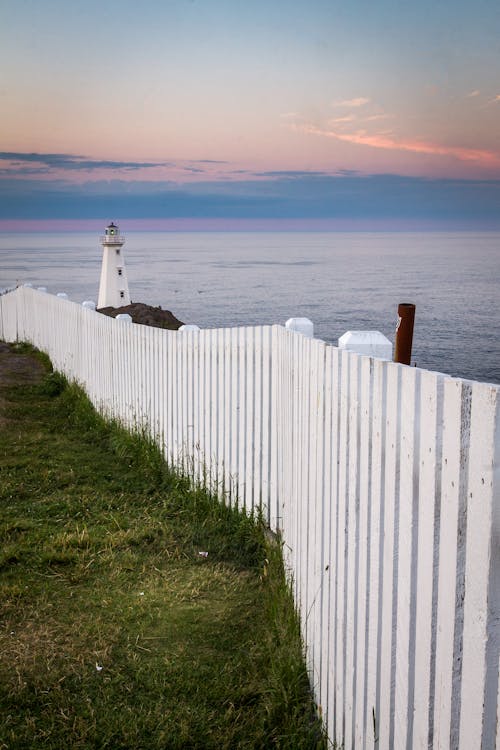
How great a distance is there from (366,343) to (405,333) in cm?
103

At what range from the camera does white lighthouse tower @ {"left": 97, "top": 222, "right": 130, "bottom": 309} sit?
4629 centimetres

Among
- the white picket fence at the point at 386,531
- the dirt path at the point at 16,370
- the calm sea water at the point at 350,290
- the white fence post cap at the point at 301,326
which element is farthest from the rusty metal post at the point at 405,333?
the calm sea water at the point at 350,290

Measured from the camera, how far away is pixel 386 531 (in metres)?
2.76

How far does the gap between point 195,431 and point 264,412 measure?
1344 millimetres

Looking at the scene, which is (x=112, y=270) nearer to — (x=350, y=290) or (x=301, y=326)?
(x=350, y=290)

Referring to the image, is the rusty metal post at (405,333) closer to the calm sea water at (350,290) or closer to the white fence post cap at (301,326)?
the white fence post cap at (301,326)

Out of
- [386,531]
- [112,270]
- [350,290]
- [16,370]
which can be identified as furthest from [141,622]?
[350,290]

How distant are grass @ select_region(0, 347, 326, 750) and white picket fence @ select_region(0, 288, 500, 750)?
27 cm

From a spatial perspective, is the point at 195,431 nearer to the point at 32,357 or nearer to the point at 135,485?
the point at 135,485

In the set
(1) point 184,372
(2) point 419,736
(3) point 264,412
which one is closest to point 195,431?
(1) point 184,372

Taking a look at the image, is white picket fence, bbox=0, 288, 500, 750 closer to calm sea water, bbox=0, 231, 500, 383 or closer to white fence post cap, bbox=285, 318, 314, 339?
white fence post cap, bbox=285, 318, 314, 339

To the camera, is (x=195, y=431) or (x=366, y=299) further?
(x=366, y=299)

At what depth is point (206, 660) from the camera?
165 inches

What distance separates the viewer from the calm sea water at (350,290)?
3484 cm
